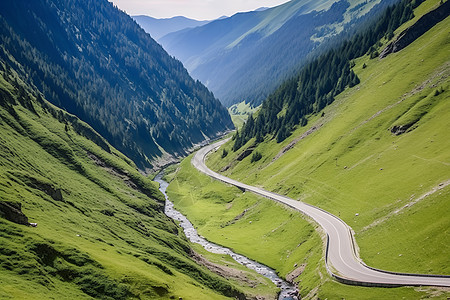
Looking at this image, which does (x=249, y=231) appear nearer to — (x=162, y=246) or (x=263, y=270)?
(x=263, y=270)

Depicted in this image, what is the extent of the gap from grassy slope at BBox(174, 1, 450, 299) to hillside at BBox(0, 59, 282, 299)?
22.8 m

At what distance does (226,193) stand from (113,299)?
4603 inches

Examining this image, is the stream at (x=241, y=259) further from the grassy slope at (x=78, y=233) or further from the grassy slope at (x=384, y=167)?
the grassy slope at (x=78, y=233)

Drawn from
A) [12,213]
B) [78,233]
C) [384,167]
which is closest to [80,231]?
[78,233]

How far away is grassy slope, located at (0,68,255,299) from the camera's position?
56031 millimetres

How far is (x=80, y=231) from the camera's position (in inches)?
3061

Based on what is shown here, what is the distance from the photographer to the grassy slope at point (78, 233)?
Result: 56031 mm

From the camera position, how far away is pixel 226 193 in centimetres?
17412

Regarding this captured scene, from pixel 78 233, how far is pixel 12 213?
15.3 meters

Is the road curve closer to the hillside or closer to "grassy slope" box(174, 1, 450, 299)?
"grassy slope" box(174, 1, 450, 299)

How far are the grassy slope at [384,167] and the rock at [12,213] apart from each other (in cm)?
5148

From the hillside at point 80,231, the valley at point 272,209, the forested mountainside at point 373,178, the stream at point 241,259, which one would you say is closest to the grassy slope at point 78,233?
the hillside at point 80,231

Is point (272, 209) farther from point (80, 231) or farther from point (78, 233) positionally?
point (78, 233)

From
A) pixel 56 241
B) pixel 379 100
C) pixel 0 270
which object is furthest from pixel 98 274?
pixel 379 100
